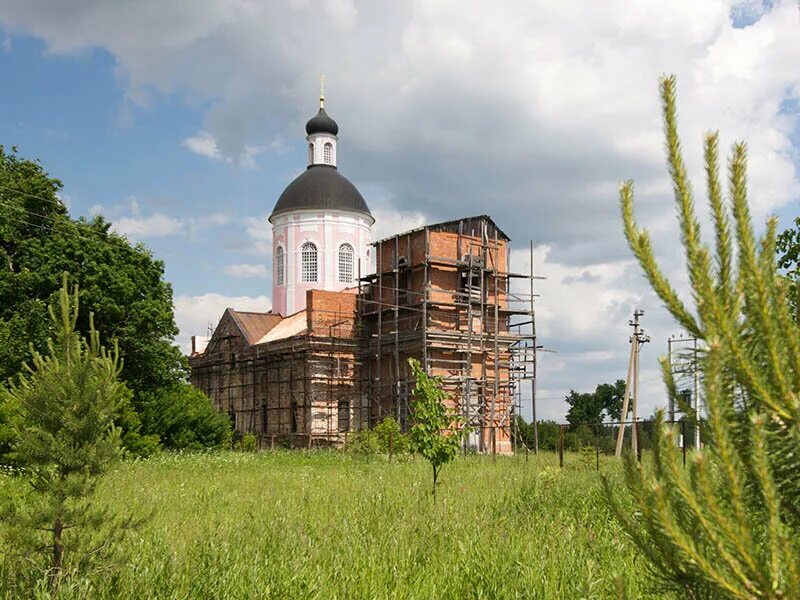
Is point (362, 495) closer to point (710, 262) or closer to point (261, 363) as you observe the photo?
point (710, 262)

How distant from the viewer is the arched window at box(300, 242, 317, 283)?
46562 millimetres

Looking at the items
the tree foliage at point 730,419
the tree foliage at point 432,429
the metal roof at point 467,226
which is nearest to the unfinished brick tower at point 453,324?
the metal roof at point 467,226

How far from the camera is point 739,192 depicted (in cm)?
222

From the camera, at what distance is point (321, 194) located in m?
46.8

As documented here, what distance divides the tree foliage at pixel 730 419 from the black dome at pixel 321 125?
161 ft

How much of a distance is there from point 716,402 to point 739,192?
582 millimetres

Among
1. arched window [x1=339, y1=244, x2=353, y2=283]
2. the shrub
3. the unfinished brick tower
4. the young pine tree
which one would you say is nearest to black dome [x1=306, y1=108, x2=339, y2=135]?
arched window [x1=339, y1=244, x2=353, y2=283]

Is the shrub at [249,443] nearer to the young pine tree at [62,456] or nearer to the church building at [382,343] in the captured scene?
the church building at [382,343]

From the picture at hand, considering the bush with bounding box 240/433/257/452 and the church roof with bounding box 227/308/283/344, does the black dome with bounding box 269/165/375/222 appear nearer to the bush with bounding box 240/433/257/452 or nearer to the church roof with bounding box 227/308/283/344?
the church roof with bounding box 227/308/283/344

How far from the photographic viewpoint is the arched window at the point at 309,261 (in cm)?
4656

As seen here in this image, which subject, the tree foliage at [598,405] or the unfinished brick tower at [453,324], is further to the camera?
the tree foliage at [598,405]

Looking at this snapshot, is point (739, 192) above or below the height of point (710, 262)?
above

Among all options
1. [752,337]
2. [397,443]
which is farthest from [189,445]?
[752,337]

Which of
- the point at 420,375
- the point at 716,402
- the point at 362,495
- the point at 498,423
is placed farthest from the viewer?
the point at 498,423
